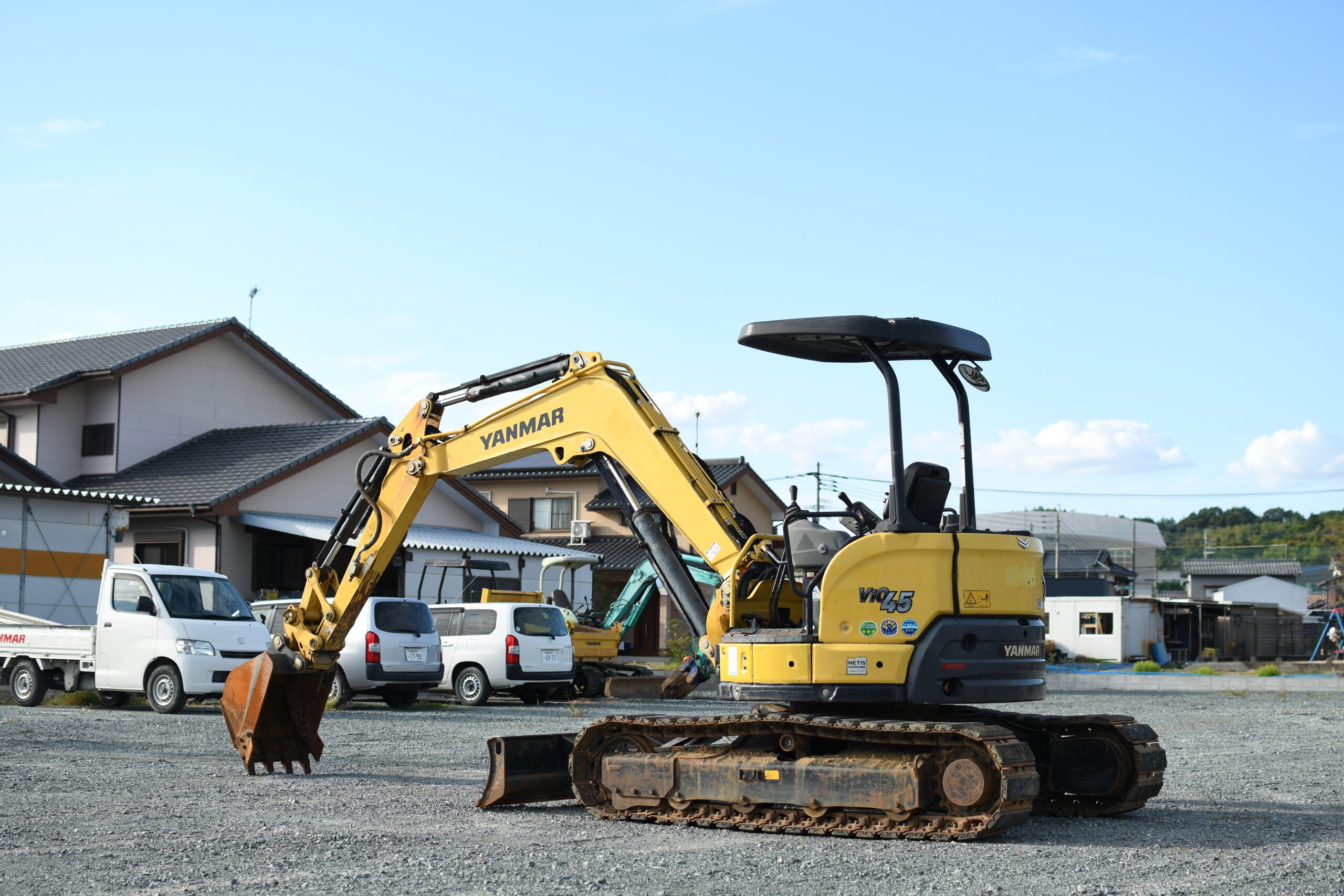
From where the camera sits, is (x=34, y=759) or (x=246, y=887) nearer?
(x=246, y=887)

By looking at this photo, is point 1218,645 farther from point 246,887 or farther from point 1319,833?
point 246,887

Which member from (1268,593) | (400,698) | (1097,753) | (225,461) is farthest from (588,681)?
(1268,593)

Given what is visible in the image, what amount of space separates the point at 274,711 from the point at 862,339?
6.19 metres

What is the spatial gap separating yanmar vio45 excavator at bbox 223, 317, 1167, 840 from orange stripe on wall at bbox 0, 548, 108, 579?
17.1 meters

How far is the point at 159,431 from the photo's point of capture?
109 ft

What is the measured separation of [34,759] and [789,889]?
8692 mm

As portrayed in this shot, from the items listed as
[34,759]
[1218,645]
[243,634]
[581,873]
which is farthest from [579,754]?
[1218,645]

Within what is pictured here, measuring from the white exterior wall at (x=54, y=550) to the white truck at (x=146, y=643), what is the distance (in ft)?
17.5

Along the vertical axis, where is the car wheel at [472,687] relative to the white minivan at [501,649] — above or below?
below

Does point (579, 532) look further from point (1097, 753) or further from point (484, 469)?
point (1097, 753)

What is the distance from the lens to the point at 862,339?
28.8 ft

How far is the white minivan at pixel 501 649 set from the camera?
21047mm

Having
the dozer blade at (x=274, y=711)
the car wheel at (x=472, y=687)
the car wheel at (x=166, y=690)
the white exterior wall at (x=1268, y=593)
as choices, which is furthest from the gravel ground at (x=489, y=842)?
the white exterior wall at (x=1268, y=593)

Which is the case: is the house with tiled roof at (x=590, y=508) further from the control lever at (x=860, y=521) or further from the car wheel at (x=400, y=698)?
the control lever at (x=860, y=521)
